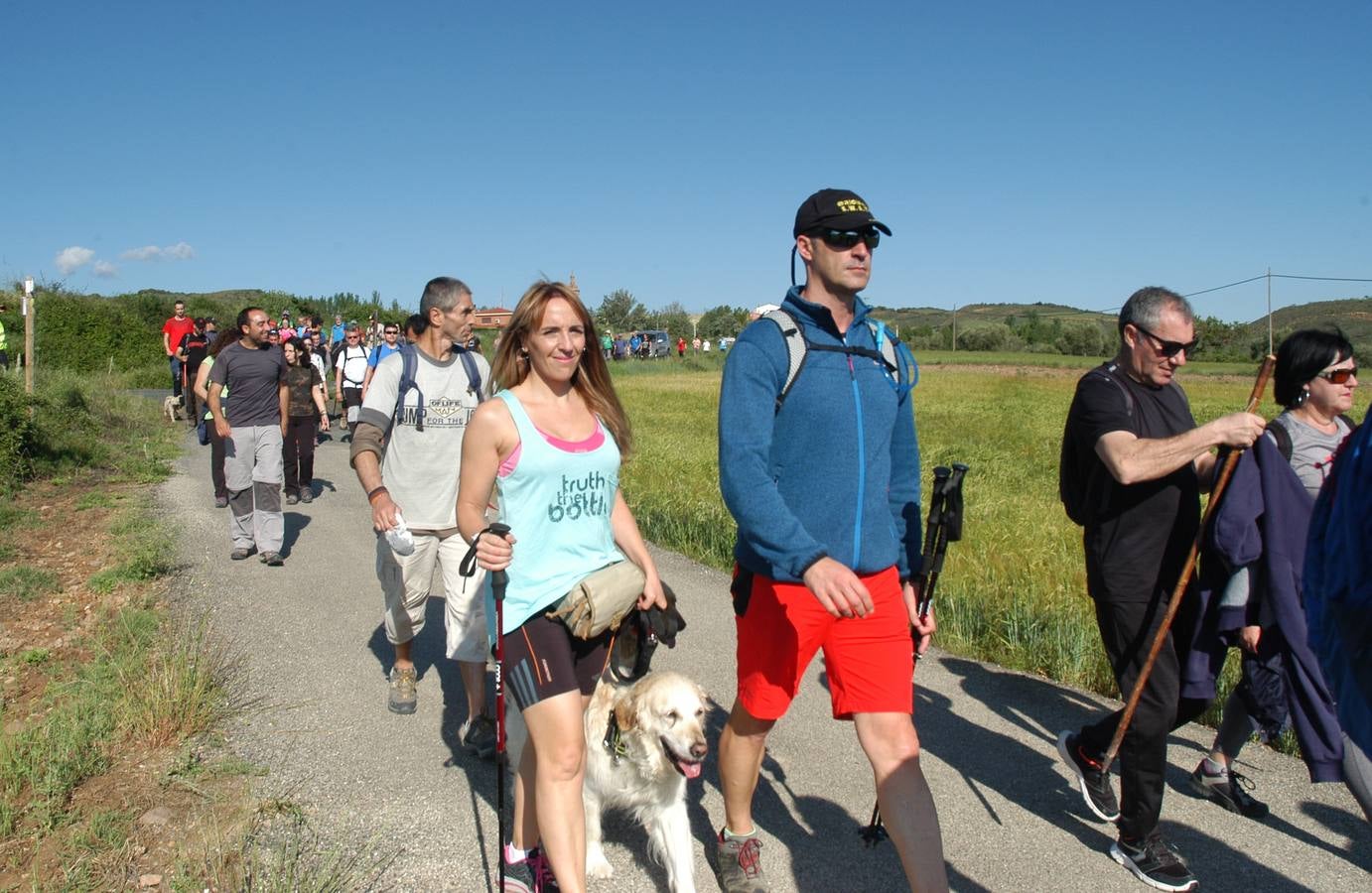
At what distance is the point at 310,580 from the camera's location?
8.52 metres

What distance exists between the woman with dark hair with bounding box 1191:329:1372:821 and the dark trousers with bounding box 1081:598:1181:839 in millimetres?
305

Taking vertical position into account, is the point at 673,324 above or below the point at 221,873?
above

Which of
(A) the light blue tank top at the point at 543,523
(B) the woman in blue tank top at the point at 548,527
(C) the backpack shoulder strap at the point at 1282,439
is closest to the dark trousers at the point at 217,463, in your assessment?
(B) the woman in blue tank top at the point at 548,527

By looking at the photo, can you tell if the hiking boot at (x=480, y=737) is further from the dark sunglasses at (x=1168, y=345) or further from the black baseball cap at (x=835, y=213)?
the dark sunglasses at (x=1168, y=345)

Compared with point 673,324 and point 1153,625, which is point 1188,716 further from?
point 673,324

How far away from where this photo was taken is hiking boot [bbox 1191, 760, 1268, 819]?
14.0ft

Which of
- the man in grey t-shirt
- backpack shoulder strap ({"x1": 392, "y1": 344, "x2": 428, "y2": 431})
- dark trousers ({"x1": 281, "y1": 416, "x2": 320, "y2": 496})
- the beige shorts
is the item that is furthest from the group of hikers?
dark trousers ({"x1": 281, "y1": 416, "x2": 320, "y2": 496})

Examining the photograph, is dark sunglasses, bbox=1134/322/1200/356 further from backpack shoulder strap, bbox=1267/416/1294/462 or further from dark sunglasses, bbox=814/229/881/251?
dark sunglasses, bbox=814/229/881/251

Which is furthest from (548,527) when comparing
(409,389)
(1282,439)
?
(1282,439)

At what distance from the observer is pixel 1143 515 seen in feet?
12.7

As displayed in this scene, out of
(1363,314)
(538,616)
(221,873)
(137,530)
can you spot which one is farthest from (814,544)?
(1363,314)

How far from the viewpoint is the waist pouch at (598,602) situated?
3281 millimetres

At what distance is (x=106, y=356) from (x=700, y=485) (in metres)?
32.2

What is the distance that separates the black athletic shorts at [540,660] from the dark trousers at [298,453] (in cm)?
987
